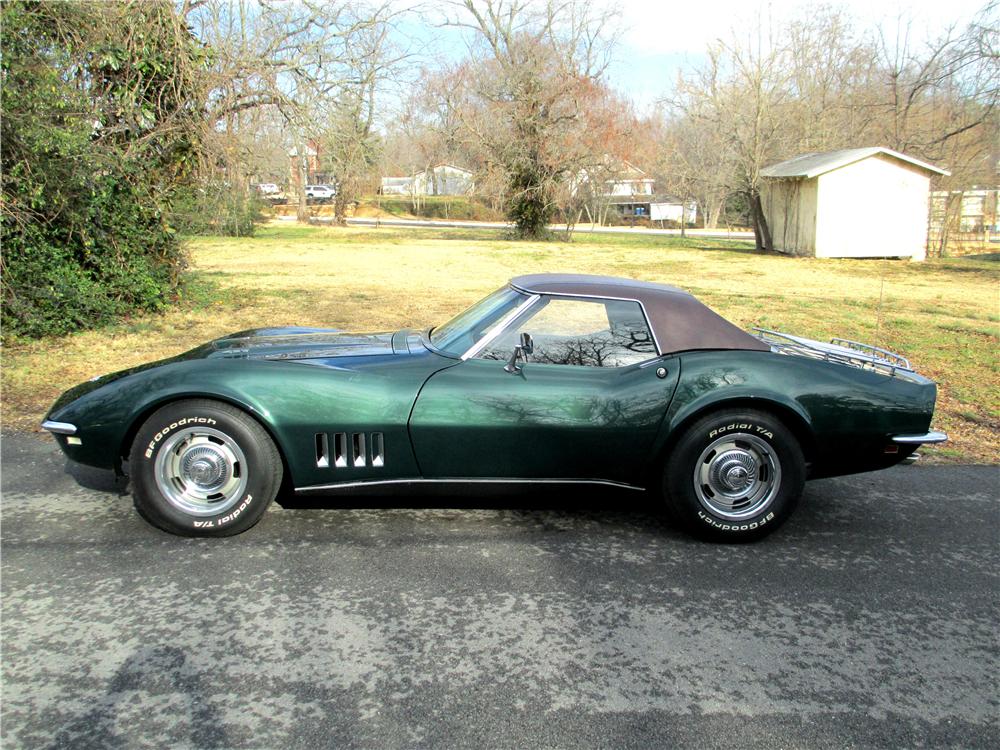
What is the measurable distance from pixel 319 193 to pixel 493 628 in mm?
72529

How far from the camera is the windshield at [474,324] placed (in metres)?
4.48

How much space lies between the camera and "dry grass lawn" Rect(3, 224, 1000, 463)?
811 centimetres

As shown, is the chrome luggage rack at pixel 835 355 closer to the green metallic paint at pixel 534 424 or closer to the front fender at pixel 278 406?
the green metallic paint at pixel 534 424

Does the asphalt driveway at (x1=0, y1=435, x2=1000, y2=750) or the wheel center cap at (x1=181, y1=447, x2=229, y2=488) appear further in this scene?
the wheel center cap at (x1=181, y1=447, x2=229, y2=488)

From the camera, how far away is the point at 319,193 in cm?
7219

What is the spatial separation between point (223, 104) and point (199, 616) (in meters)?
9.21

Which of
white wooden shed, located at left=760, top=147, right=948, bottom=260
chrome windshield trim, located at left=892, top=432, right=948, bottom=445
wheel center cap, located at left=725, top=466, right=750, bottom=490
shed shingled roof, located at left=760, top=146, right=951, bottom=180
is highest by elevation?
shed shingled roof, located at left=760, top=146, right=951, bottom=180

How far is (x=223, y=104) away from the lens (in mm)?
10992

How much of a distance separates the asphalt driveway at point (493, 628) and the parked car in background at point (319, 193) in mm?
62262

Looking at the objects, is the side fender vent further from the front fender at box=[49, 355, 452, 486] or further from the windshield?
the windshield

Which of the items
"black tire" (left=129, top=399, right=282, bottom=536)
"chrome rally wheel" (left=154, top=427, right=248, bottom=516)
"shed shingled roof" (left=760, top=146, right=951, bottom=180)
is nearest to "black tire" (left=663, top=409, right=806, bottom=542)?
"black tire" (left=129, top=399, right=282, bottom=536)

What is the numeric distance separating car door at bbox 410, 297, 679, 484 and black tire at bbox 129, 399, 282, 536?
766mm

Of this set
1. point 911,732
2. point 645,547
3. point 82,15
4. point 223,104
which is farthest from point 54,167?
point 911,732

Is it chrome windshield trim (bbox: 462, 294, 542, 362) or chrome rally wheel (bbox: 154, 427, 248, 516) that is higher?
chrome windshield trim (bbox: 462, 294, 542, 362)
